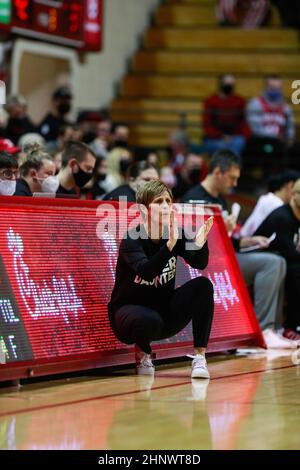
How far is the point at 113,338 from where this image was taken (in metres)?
7.50

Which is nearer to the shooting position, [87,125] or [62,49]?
[87,125]

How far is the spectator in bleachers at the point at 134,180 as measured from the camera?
930 centimetres

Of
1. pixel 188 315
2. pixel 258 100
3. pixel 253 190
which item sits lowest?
pixel 188 315

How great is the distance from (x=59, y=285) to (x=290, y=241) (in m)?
3.43

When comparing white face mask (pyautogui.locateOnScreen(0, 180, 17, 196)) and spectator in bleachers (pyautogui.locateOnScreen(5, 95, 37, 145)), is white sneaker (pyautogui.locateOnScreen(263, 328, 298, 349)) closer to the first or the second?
white face mask (pyautogui.locateOnScreen(0, 180, 17, 196))

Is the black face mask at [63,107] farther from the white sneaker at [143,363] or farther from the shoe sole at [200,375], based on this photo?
the shoe sole at [200,375]

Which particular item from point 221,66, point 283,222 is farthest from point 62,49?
point 283,222

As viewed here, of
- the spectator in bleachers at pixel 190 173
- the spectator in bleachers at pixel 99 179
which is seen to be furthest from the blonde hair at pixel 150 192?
the spectator in bleachers at pixel 190 173

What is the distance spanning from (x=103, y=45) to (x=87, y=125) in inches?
138

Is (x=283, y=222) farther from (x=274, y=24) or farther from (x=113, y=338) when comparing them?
(x=274, y=24)

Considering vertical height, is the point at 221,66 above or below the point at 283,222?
above

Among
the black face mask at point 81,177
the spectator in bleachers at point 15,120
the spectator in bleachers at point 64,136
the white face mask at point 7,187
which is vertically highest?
the spectator in bleachers at point 15,120

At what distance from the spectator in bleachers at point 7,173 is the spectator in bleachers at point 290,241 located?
319 centimetres

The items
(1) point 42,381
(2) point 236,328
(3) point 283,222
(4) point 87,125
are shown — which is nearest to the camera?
(1) point 42,381
